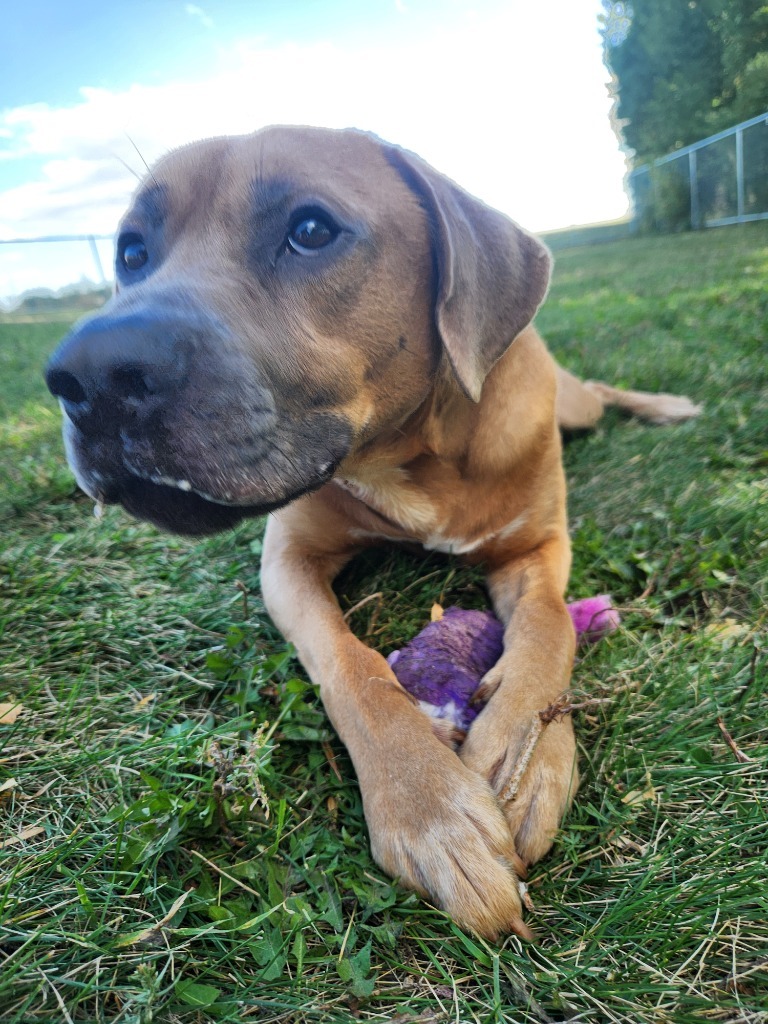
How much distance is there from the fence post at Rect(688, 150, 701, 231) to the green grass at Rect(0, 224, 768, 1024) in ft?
58.9

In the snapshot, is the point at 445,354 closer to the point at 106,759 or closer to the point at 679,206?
the point at 106,759

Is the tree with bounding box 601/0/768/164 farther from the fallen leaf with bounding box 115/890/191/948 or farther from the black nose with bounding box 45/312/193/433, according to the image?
the fallen leaf with bounding box 115/890/191/948

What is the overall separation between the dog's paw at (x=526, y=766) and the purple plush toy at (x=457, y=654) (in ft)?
0.34

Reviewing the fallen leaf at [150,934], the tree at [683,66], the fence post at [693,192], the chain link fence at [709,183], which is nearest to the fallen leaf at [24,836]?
the fallen leaf at [150,934]

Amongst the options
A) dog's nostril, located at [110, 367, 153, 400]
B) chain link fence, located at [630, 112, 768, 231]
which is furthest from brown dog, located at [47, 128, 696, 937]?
chain link fence, located at [630, 112, 768, 231]

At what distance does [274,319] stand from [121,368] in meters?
0.45

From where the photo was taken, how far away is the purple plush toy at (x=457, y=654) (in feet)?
5.73

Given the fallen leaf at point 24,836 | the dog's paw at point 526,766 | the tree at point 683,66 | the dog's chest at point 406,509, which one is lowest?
the dog's paw at point 526,766

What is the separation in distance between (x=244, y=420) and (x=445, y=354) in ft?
2.34

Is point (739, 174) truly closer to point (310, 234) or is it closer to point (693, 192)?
point (693, 192)

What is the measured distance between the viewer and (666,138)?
57.7 ft

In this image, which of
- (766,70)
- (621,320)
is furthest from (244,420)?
(766,70)

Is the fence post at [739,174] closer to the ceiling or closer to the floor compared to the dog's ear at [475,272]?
closer to the ceiling

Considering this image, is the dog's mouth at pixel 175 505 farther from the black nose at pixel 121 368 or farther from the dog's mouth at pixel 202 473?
the black nose at pixel 121 368
